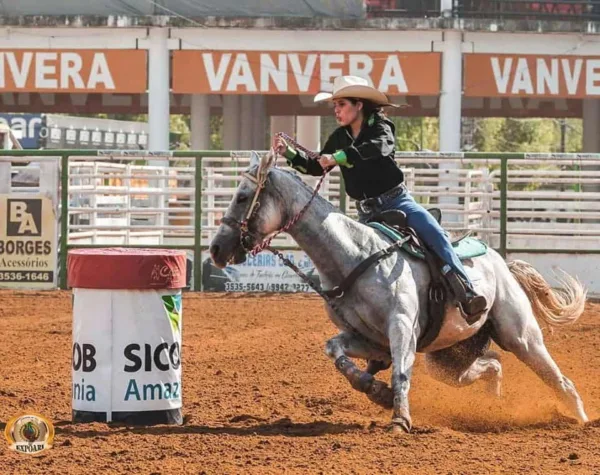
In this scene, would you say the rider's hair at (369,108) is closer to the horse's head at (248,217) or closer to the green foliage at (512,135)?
the horse's head at (248,217)

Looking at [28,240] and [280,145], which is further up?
[280,145]

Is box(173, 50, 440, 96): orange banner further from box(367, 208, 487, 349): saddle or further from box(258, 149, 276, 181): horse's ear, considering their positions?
box(258, 149, 276, 181): horse's ear

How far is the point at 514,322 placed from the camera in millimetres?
8281

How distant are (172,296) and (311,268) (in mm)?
9721

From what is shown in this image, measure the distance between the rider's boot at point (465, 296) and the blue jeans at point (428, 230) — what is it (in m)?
0.03

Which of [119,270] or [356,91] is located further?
[356,91]

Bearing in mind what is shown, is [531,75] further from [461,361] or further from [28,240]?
[461,361]

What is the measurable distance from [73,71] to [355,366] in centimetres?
1641

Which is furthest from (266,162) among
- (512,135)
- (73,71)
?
(512,135)

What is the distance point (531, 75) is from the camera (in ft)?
74.4

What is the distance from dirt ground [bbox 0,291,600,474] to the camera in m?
6.33

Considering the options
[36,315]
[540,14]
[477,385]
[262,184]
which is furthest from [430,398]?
[540,14]

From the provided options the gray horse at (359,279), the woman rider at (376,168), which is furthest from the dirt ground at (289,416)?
the woman rider at (376,168)

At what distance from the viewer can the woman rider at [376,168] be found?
25.0 ft
